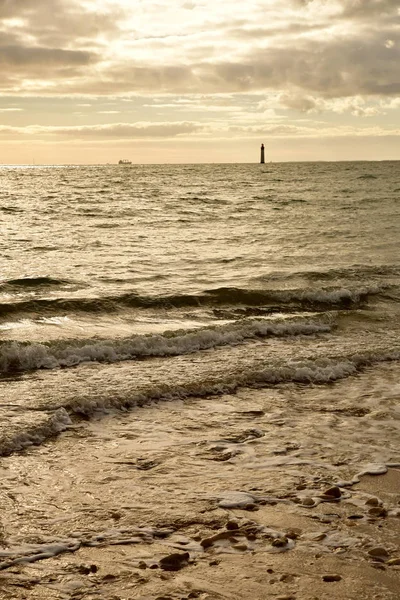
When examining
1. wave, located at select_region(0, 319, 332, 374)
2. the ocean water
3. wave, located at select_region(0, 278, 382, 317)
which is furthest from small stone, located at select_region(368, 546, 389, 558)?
wave, located at select_region(0, 278, 382, 317)

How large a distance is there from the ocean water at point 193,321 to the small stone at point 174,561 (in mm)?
2183

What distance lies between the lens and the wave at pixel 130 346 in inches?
384

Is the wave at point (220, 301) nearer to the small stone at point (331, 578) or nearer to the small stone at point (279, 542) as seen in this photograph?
the small stone at point (279, 542)

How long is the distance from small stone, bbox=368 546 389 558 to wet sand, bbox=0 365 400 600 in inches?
0.5

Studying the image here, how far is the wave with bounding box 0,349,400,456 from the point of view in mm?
6801

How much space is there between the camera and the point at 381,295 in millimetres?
15773

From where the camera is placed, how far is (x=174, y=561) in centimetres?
451

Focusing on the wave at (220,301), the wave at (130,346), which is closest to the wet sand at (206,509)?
the wave at (130,346)

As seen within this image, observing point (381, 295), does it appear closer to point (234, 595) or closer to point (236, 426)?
point (236, 426)

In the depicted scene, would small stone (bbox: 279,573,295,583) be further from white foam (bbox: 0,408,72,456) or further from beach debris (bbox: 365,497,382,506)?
white foam (bbox: 0,408,72,456)

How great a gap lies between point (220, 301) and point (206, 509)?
395 inches

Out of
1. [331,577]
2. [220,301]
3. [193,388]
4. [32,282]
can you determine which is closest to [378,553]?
[331,577]

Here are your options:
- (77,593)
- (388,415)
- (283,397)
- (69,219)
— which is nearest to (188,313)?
(283,397)

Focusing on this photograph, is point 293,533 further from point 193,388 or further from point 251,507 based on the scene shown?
point 193,388
